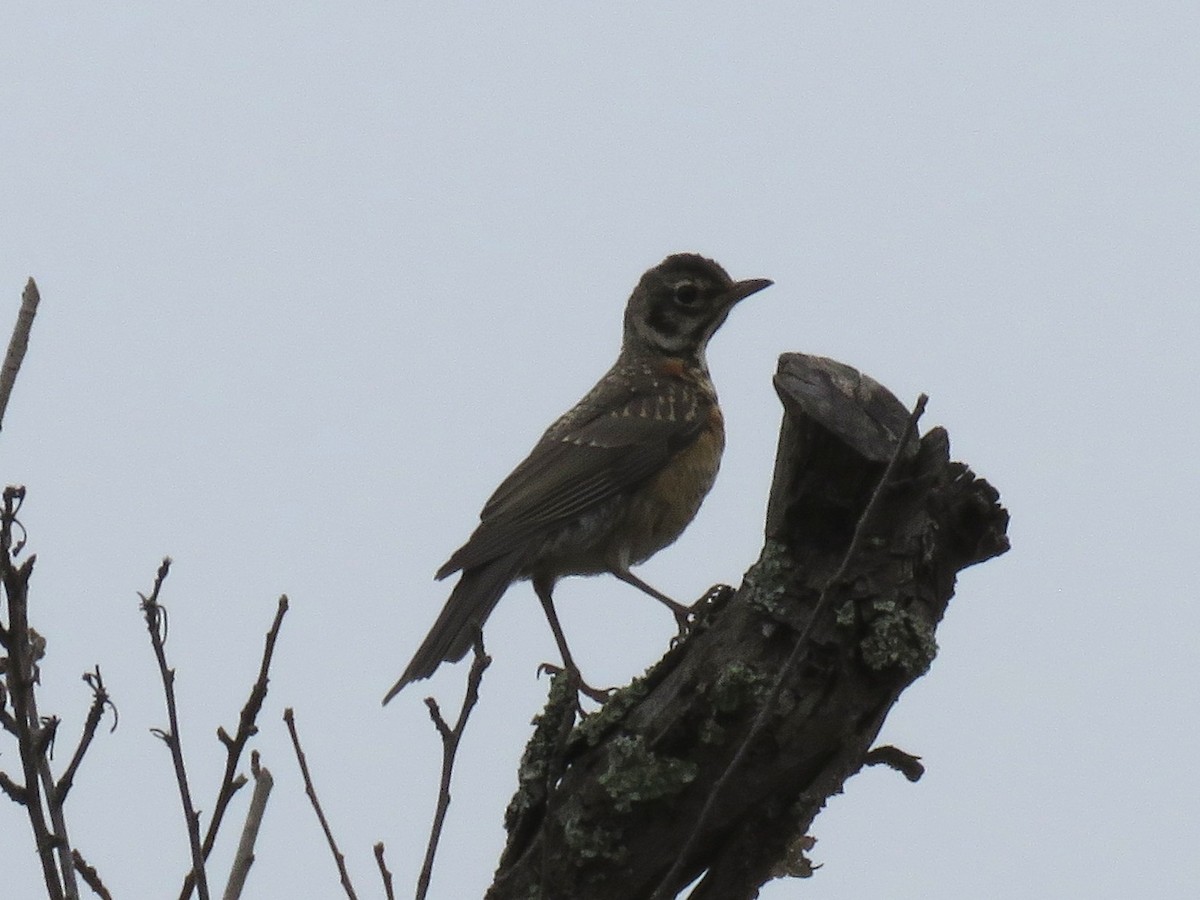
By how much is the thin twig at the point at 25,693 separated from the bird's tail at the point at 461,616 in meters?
2.51

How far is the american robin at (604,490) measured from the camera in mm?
6648

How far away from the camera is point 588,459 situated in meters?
7.39

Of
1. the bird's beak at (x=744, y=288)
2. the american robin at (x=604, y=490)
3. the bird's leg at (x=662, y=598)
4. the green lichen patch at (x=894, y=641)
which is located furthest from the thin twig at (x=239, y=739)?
the bird's beak at (x=744, y=288)

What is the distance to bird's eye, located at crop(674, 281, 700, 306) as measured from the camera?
8.59 metres

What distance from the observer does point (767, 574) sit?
4449 millimetres

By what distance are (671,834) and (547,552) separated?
2749 millimetres

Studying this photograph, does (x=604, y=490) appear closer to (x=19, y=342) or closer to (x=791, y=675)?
(x=791, y=675)

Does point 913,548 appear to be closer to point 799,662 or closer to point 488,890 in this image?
point 799,662

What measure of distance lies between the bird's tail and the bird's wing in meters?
0.07

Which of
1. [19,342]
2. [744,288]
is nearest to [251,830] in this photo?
[19,342]

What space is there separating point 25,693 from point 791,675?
188 centimetres

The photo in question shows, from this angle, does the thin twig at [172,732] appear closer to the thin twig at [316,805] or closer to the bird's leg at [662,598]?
the thin twig at [316,805]

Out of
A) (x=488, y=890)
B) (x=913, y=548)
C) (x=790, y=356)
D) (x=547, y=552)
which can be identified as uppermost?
(x=547, y=552)

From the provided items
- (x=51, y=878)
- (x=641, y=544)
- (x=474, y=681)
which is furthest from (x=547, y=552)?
(x=51, y=878)
